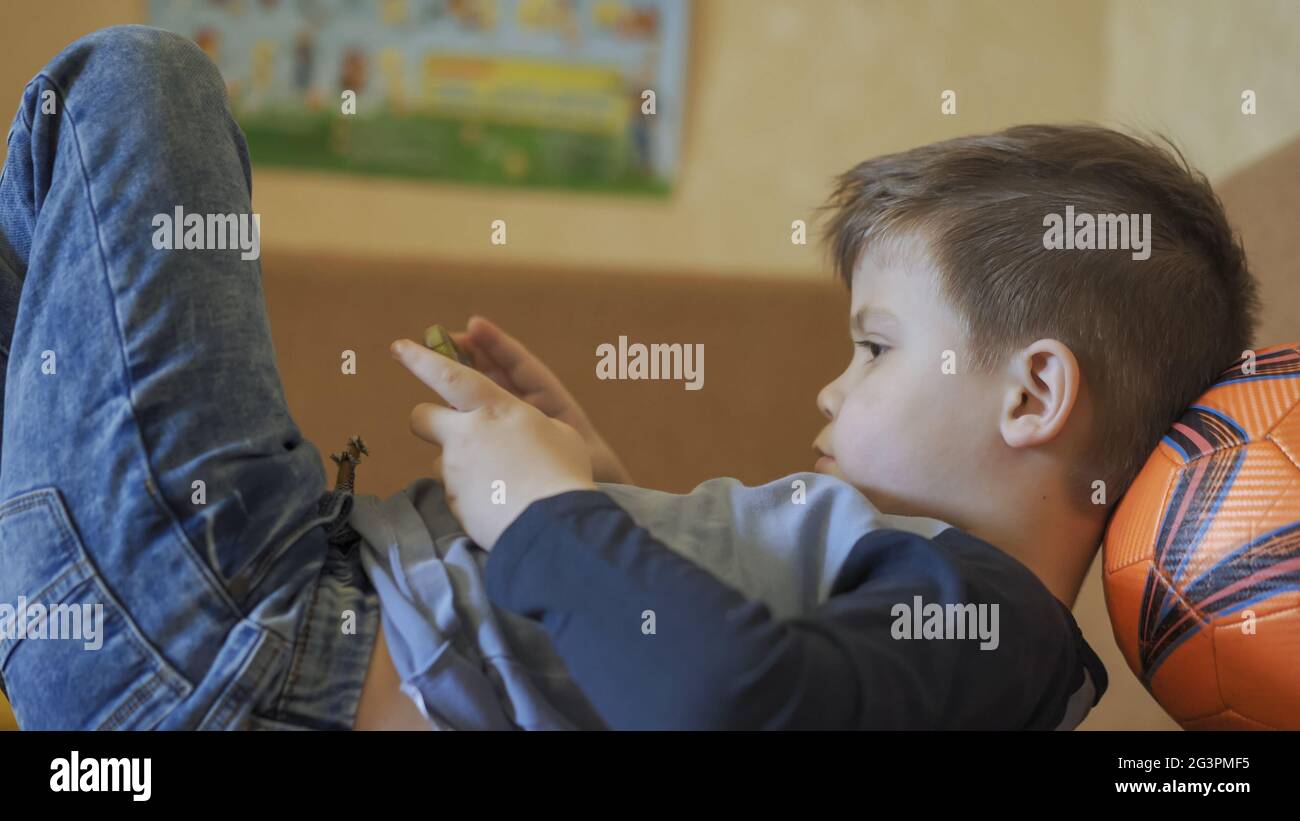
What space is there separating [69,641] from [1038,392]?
2.04 ft

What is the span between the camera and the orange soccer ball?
706 millimetres

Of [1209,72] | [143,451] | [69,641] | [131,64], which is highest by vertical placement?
[1209,72]

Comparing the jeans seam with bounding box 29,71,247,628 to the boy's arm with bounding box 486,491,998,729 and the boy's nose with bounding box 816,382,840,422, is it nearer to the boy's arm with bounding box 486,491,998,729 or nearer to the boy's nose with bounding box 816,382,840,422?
the boy's arm with bounding box 486,491,998,729

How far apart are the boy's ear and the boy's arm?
0.20 metres

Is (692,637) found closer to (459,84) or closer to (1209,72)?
(459,84)

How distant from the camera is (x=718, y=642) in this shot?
567 mm
